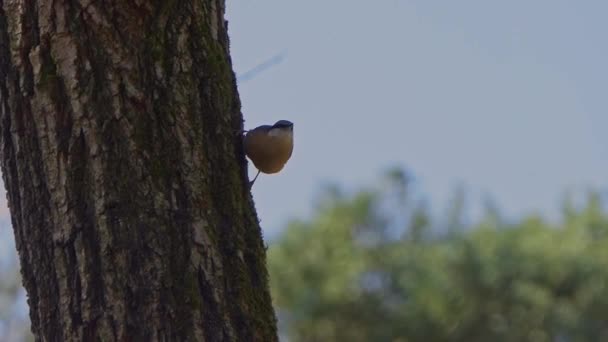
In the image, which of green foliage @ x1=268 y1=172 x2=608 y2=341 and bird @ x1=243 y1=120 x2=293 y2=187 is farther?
green foliage @ x1=268 y1=172 x2=608 y2=341

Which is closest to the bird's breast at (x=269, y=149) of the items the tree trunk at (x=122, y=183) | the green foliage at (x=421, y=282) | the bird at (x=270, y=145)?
the bird at (x=270, y=145)

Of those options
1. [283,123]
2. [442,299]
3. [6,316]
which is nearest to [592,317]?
[442,299]

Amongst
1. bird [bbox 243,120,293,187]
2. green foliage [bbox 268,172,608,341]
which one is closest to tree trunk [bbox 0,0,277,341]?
bird [bbox 243,120,293,187]

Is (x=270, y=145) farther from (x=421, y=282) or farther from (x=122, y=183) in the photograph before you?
(x=421, y=282)

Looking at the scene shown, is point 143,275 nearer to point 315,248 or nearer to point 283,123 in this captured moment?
point 283,123

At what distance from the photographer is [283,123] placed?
3.25 m

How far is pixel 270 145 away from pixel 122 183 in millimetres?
813

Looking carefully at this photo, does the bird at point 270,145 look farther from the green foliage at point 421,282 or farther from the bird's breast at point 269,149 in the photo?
the green foliage at point 421,282

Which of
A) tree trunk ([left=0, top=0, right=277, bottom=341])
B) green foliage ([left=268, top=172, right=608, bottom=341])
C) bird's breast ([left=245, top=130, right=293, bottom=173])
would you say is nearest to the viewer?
tree trunk ([left=0, top=0, right=277, bottom=341])

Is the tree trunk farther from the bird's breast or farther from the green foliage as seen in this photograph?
the green foliage

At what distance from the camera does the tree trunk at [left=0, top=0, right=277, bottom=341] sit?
2209mm

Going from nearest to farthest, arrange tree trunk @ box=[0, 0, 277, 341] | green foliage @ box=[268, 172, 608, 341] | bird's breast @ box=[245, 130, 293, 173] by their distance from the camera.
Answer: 1. tree trunk @ box=[0, 0, 277, 341]
2. bird's breast @ box=[245, 130, 293, 173]
3. green foliage @ box=[268, 172, 608, 341]

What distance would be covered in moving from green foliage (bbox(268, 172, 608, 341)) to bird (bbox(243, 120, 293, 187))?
366 inches

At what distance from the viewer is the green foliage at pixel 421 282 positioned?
41.5ft
